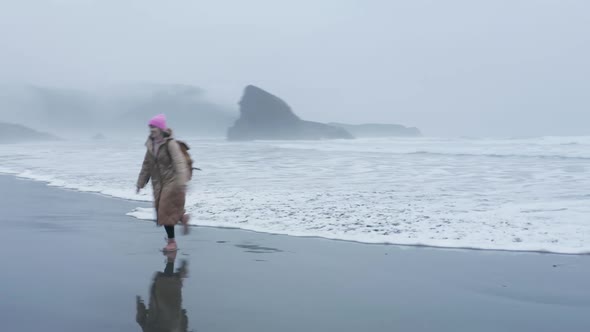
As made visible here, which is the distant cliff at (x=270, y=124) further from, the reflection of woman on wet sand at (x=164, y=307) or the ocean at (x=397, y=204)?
the reflection of woman on wet sand at (x=164, y=307)

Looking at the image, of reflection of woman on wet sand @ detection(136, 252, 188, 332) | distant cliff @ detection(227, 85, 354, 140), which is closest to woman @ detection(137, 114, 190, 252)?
reflection of woman on wet sand @ detection(136, 252, 188, 332)

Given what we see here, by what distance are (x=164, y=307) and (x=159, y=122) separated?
269 cm

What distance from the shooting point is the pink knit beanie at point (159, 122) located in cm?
653

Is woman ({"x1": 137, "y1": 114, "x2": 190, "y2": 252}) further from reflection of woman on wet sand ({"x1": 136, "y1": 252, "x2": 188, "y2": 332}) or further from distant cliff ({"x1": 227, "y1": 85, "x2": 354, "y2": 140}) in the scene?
distant cliff ({"x1": 227, "y1": 85, "x2": 354, "y2": 140})

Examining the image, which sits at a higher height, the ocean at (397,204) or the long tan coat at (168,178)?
the long tan coat at (168,178)

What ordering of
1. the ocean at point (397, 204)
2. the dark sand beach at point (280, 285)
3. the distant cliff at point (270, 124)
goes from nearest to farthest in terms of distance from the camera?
the dark sand beach at point (280, 285) → the ocean at point (397, 204) → the distant cliff at point (270, 124)

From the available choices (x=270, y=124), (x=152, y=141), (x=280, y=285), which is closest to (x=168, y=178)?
(x=152, y=141)

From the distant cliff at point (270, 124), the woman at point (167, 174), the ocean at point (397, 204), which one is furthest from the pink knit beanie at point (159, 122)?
the distant cliff at point (270, 124)

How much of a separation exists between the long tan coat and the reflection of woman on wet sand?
1.22 metres

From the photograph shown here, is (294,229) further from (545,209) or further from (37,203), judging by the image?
(37,203)

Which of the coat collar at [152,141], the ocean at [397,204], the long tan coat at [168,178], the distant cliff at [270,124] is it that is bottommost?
the ocean at [397,204]

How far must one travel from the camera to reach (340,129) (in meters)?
120

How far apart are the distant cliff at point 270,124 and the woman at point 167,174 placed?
10843 cm

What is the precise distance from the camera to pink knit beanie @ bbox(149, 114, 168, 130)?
6.53 m
